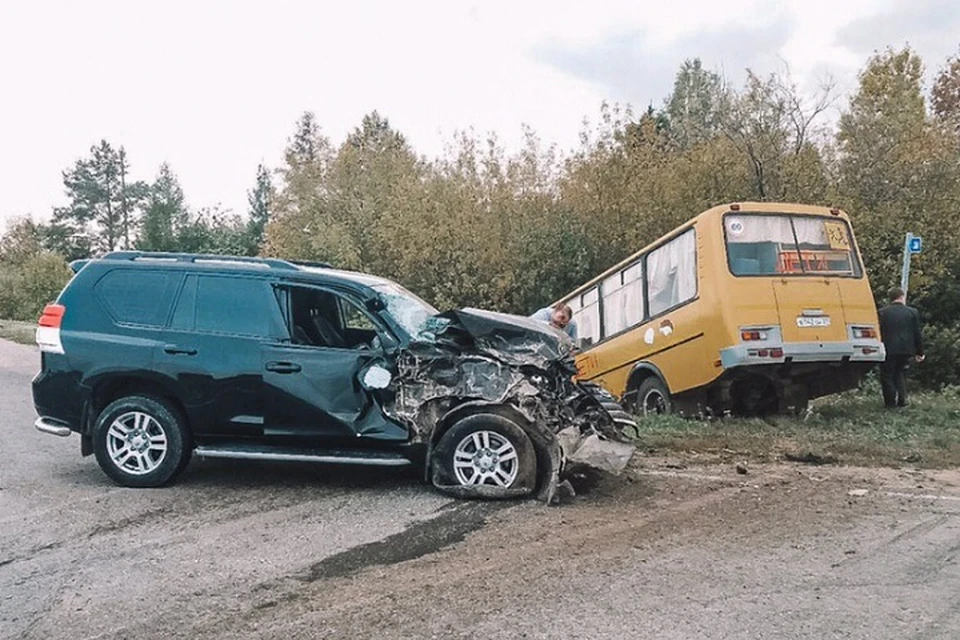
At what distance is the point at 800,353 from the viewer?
372 inches

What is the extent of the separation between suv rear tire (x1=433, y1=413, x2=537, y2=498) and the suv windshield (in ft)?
3.13

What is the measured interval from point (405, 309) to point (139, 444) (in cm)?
246

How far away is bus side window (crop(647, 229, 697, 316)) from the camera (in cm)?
1019

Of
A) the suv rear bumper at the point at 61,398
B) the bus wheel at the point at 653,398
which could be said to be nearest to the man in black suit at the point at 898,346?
the bus wheel at the point at 653,398

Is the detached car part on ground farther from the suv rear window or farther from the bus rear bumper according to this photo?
the bus rear bumper

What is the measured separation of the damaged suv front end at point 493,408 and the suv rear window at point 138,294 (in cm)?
191

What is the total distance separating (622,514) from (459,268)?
57.5 feet

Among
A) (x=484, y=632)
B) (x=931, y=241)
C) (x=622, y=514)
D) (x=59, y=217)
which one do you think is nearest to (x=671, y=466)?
(x=622, y=514)

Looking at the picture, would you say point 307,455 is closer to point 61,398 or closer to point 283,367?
point 283,367

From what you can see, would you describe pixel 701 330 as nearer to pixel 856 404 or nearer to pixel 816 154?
pixel 856 404

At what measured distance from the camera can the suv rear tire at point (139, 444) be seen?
6852mm

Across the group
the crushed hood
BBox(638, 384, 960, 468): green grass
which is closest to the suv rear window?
the crushed hood

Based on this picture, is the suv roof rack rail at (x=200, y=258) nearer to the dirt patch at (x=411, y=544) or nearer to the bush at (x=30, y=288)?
the dirt patch at (x=411, y=544)

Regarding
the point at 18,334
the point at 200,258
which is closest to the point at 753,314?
the point at 200,258
